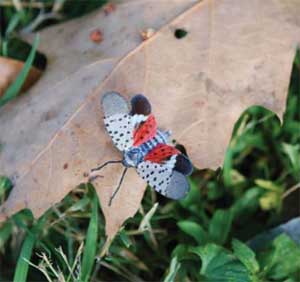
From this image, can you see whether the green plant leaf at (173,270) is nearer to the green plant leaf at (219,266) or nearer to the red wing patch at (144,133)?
the green plant leaf at (219,266)

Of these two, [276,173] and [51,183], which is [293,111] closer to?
[276,173]

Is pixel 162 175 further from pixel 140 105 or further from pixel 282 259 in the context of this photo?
pixel 282 259

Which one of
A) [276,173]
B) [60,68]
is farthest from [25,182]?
[276,173]

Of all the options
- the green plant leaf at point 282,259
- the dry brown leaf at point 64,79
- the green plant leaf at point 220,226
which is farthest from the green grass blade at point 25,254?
the green plant leaf at point 282,259

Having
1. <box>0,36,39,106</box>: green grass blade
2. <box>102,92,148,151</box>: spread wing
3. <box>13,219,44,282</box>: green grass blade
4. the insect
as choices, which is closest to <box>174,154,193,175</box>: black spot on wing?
the insect

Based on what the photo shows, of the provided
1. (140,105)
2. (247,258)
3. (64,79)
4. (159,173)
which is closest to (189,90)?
(140,105)
